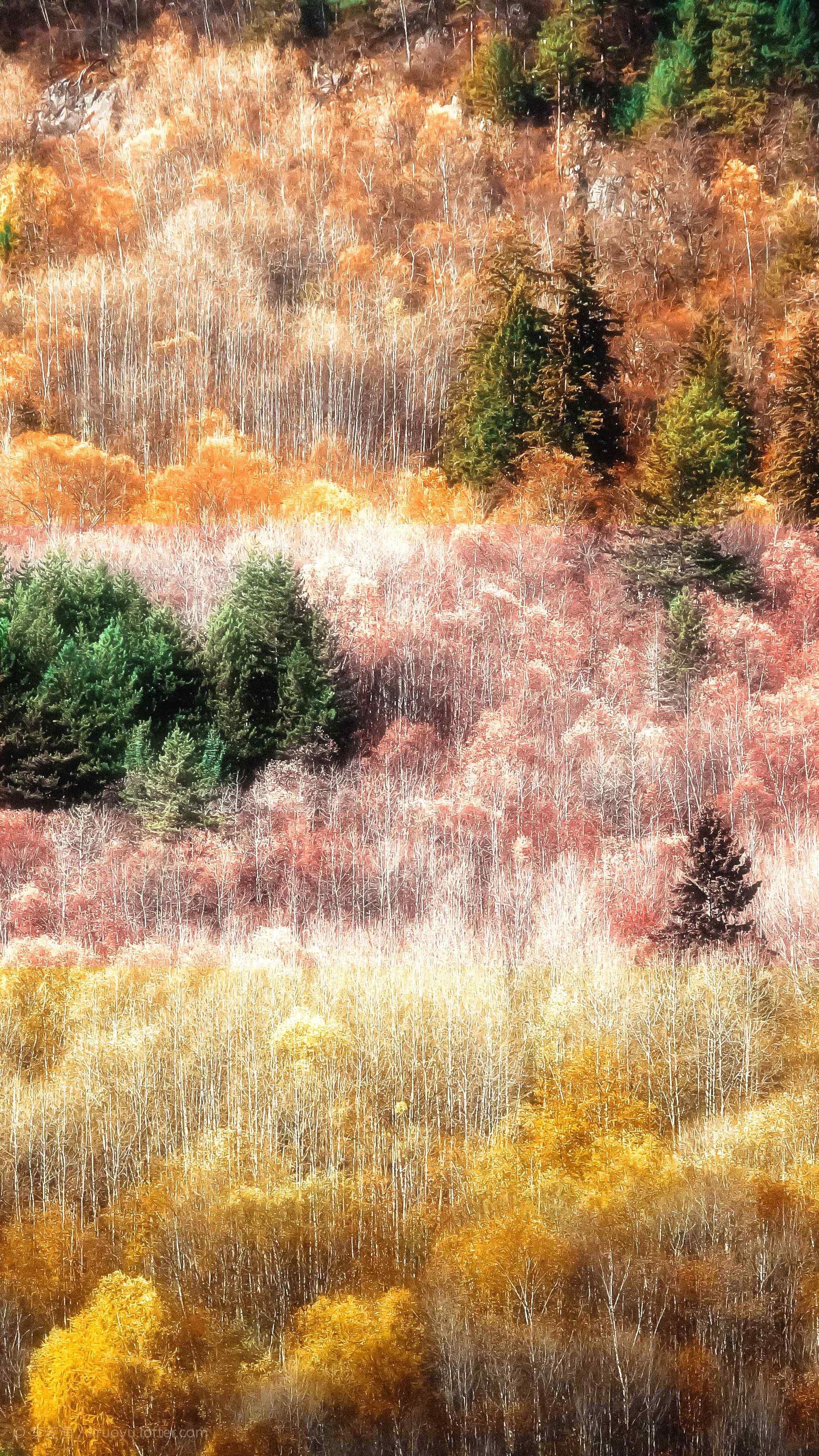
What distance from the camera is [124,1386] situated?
718cm

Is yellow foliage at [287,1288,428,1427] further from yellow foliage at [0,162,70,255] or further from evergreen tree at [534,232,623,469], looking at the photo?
yellow foliage at [0,162,70,255]

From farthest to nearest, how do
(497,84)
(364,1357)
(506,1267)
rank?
(497,84), (506,1267), (364,1357)

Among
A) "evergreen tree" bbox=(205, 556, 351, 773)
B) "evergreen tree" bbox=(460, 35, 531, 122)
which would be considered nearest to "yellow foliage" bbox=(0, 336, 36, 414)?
"evergreen tree" bbox=(205, 556, 351, 773)

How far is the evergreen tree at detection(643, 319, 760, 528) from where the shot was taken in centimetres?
941

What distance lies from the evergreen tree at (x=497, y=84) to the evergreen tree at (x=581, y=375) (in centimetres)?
270

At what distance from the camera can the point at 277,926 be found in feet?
24.0

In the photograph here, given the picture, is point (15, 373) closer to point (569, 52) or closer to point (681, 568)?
point (569, 52)

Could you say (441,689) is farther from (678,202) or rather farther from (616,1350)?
(678,202)

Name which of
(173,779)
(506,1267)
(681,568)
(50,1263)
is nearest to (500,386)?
(681,568)

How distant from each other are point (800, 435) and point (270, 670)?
4.51m

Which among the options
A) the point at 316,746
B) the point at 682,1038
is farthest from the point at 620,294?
the point at 682,1038

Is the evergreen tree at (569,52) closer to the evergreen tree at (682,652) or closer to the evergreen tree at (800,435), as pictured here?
the evergreen tree at (800,435)

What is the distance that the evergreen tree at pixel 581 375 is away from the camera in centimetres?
1006

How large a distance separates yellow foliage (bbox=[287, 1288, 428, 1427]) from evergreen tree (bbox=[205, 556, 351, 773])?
277 cm
